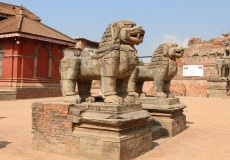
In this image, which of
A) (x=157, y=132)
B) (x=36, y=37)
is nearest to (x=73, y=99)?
(x=157, y=132)

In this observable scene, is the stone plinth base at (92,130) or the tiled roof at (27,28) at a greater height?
the tiled roof at (27,28)

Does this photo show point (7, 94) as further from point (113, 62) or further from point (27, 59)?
point (113, 62)

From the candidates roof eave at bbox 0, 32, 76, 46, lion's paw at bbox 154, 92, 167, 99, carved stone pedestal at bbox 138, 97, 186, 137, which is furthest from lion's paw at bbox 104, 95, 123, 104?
roof eave at bbox 0, 32, 76, 46

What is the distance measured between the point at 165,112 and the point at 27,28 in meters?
14.8

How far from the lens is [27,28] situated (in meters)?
19.0

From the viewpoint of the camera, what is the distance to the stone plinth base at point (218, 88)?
20703 millimetres

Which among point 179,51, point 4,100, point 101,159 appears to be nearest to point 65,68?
point 101,159

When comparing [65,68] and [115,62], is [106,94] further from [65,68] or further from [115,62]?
[65,68]

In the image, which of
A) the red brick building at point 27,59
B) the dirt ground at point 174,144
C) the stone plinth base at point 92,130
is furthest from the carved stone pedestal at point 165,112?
the red brick building at point 27,59

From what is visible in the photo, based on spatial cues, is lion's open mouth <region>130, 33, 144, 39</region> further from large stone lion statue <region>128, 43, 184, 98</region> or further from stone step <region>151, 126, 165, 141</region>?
stone step <region>151, 126, 165, 141</region>

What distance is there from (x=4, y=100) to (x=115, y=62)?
45.3 feet

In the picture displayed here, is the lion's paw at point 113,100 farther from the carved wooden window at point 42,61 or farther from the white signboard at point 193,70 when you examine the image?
the white signboard at point 193,70

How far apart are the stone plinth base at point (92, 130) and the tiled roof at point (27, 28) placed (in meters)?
13.8

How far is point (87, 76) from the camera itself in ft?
18.5
